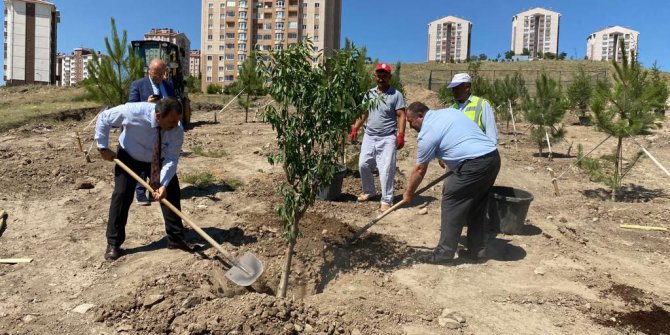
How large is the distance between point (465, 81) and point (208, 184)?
3694 millimetres

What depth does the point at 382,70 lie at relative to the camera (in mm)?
4961

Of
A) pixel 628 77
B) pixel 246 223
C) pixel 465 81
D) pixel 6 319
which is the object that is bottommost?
pixel 6 319

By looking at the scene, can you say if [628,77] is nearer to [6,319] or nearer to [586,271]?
[586,271]

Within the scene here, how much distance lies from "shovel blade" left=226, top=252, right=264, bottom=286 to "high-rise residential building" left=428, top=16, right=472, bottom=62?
3797 inches

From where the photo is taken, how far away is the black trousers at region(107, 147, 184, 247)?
12.6 ft

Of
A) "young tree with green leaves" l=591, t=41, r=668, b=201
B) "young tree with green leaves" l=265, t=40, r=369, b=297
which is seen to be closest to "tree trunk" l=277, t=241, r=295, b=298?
"young tree with green leaves" l=265, t=40, r=369, b=297

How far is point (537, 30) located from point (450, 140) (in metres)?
105

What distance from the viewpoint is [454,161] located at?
153 inches

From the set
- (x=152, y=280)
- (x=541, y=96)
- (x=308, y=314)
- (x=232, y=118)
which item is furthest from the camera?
(x=232, y=118)

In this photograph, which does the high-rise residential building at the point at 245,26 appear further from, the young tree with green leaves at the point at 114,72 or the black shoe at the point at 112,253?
the black shoe at the point at 112,253

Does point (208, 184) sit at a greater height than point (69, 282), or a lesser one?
→ greater

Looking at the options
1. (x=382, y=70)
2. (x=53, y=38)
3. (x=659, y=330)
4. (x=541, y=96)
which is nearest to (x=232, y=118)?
(x=541, y=96)

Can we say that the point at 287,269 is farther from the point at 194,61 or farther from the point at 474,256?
the point at 194,61

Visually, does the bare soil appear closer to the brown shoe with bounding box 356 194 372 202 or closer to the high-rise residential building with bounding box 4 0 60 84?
the brown shoe with bounding box 356 194 372 202
